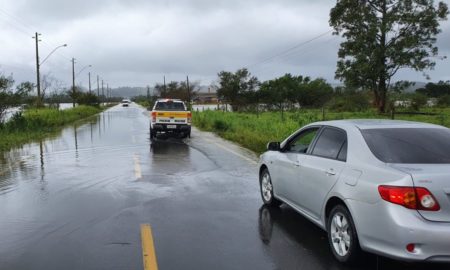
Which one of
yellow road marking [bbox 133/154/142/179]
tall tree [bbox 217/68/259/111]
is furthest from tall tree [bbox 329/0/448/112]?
yellow road marking [bbox 133/154/142/179]

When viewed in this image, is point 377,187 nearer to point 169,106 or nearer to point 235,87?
point 169,106

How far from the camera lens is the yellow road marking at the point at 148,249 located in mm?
5125

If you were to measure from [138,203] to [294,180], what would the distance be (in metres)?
2.84

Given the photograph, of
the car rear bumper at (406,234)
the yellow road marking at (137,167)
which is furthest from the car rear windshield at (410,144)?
the yellow road marking at (137,167)

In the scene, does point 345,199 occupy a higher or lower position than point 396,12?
lower

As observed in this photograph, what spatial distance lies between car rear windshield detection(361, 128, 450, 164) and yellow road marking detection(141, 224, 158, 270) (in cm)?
258

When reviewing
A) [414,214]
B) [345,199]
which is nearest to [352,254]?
[345,199]

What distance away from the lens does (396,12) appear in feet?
175

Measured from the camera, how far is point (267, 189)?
794cm

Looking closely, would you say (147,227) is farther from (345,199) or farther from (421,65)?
(421,65)

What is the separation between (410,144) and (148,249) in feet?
10.2

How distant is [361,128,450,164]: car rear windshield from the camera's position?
16.4ft

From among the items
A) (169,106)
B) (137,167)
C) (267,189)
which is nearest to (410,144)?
(267,189)

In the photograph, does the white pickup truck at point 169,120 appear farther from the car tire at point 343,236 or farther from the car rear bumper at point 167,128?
the car tire at point 343,236
